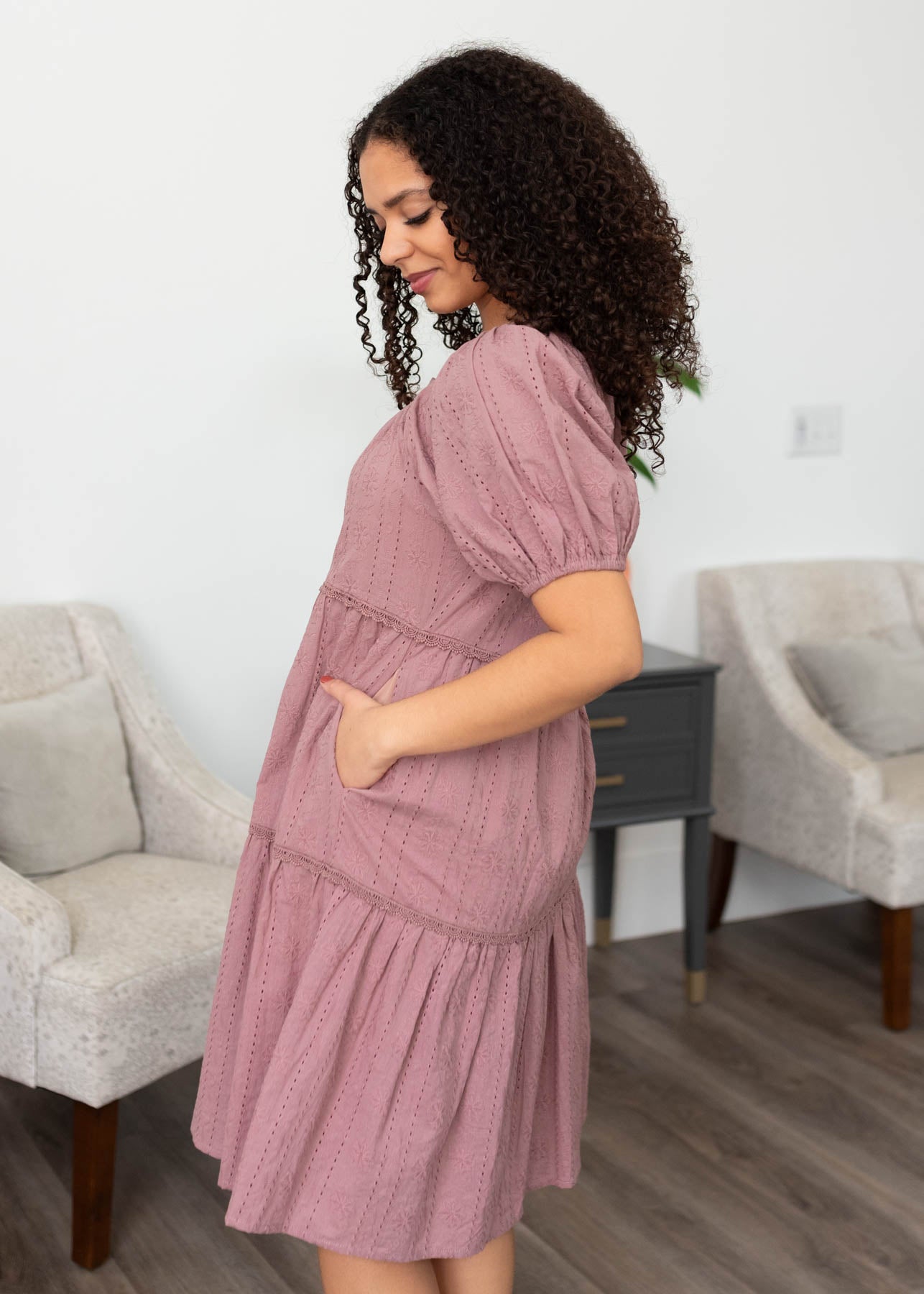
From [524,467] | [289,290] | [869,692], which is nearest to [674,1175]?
[869,692]

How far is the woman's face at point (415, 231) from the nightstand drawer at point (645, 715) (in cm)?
155

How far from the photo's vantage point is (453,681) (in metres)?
1.14

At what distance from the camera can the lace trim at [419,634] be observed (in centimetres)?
117

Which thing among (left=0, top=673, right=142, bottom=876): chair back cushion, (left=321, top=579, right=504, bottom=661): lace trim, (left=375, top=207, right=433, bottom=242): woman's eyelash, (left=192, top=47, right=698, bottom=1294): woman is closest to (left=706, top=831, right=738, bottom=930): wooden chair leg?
(left=0, top=673, right=142, bottom=876): chair back cushion

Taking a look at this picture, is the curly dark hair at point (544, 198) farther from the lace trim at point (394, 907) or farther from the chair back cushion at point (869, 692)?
the chair back cushion at point (869, 692)

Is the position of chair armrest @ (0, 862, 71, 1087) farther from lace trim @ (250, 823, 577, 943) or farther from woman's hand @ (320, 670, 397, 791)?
woman's hand @ (320, 670, 397, 791)

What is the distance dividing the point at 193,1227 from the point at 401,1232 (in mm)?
961

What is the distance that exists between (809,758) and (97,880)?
1.61 metres

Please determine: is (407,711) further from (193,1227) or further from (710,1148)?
(710,1148)

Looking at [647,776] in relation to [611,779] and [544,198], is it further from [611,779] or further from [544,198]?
[544,198]

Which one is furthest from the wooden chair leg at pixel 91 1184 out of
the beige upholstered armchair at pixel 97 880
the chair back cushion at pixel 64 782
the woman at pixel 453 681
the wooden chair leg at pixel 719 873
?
the wooden chair leg at pixel 719 873

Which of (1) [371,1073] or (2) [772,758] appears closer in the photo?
(1) [371,1073]

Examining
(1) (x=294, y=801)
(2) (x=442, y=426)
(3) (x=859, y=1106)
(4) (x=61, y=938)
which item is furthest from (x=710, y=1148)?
(2) (x=442, y=426)

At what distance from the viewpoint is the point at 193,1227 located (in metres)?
1.98
